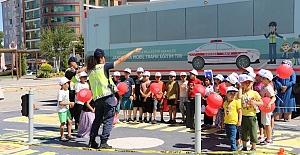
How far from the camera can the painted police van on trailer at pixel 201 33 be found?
1025cm

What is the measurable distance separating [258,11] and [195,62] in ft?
8.07

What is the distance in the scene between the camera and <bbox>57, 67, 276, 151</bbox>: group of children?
20.9 ft

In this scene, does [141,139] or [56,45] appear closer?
[141,139]

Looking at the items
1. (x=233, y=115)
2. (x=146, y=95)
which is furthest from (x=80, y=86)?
(x=233, y=115)

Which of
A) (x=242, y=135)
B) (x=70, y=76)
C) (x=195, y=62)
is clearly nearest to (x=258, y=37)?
(x=195, y=62)

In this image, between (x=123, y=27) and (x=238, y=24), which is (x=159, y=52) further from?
(x=238, y=24)

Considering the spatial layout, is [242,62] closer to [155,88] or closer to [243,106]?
[155,88]

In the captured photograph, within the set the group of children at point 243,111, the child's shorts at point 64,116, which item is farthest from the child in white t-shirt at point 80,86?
the group of children at point 243,111

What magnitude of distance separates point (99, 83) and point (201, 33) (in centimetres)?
570

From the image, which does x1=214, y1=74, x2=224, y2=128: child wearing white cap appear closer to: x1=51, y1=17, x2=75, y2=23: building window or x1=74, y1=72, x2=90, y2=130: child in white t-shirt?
x1=74, y1=72, x2=90, y2=130: child in white t-shirt

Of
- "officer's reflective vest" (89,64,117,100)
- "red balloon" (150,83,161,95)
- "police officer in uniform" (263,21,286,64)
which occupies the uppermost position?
"police officer in uniform" (263,21,286,64)

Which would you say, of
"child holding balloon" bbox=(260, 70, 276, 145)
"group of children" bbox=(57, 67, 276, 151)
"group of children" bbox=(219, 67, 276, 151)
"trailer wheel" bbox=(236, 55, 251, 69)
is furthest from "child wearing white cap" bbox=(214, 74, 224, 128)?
"trailer wheel" bbox=(236, 55, 251, 69)

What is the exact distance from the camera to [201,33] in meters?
11.6

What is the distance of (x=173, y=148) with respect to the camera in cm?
711
